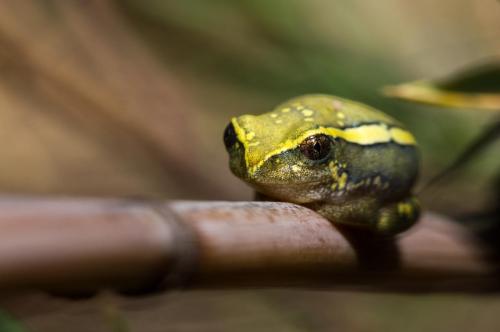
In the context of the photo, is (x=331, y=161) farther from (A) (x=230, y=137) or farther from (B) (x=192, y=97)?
(B) (x=192, y=97)

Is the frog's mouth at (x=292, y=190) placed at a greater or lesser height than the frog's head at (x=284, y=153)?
lesser

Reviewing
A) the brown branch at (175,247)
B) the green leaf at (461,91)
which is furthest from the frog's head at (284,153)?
the green leaf at (461,91)

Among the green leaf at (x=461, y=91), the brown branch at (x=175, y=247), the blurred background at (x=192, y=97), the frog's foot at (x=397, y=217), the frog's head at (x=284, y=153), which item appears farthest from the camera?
the blurred background at (x=192, y=97)

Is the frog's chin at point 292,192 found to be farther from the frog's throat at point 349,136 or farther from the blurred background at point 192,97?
the blurred background at point 192,97

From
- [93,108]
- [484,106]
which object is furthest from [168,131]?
[484,106]

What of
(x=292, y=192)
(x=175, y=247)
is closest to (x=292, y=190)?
(x=292, y=192)

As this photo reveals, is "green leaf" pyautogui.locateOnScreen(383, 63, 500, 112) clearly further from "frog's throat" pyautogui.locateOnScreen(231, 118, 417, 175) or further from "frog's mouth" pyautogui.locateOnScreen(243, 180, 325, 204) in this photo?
"frog's mouth" pyautogui.locateOnScreen(243, 180, 325, 204)

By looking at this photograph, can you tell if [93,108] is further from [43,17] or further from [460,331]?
[460,331]

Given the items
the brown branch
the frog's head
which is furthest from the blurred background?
the brown branch
